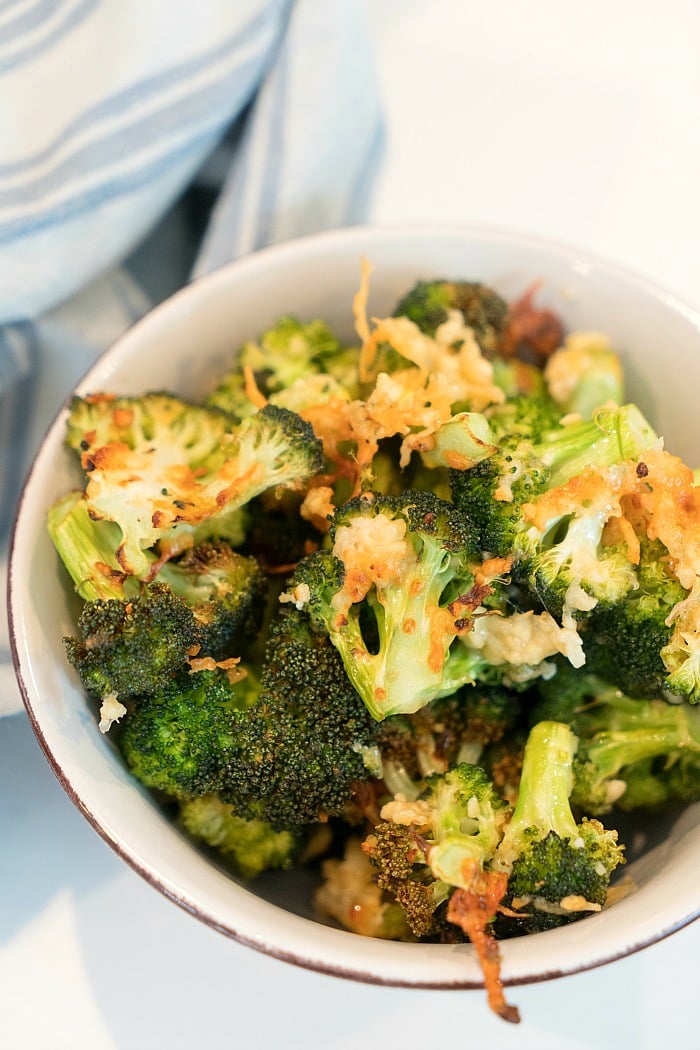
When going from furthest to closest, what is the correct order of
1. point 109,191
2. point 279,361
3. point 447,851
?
point 109,191 → point 279,361 → point 447,851

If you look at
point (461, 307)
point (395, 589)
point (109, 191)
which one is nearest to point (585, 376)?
point (461, 307)

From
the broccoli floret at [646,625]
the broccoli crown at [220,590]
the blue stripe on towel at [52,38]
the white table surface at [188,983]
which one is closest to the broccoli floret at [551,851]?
the broccoli floret at [646,625]

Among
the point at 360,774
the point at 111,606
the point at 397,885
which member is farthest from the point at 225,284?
the point at 397,885

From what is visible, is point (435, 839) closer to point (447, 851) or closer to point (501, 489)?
point (447, 851)

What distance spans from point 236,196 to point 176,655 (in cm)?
89

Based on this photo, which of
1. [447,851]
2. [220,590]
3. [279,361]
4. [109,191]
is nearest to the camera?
[447,851]

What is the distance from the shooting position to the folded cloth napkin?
1.37m

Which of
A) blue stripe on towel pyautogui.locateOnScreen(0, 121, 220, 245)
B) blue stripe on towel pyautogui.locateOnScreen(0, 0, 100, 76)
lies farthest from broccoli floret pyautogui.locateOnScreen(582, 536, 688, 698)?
blue stripe on towel pyautogui.locateOnScreen(0, 0, 100, 76)

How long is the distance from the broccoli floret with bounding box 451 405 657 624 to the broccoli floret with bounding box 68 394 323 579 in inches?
8.3

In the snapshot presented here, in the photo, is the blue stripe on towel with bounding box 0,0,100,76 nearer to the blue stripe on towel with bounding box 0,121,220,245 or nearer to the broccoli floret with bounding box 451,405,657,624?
the blue stripe on towel with bounding box 0,121,220,245

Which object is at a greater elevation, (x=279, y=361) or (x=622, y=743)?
(x=279, y=361)

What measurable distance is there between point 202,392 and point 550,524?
0.61 m

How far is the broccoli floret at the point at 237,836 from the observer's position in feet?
3.38

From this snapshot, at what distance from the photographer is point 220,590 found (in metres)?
1.01
